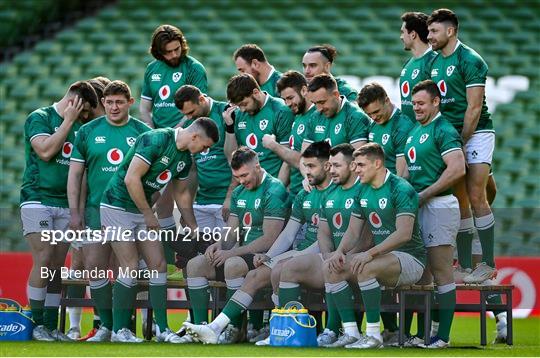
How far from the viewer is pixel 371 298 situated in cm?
763

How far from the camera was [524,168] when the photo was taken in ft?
49.9

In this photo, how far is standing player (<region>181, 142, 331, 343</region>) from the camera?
317 inches

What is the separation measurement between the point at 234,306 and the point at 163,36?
234 cm

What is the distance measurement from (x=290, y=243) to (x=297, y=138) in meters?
0.88

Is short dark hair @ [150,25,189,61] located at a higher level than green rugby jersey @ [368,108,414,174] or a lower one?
higher

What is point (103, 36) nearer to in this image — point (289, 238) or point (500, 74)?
point (500, 74)

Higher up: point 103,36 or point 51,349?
point 103,36

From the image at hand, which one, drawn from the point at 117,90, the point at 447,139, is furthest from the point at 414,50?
the point at 117,90

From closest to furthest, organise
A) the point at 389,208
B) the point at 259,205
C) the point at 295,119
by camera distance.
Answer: the point at 389,208 → the point at 259,205 → the point at 295,119

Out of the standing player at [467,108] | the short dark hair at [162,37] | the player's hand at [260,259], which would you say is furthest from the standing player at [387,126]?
the short dark hair at [162,37]

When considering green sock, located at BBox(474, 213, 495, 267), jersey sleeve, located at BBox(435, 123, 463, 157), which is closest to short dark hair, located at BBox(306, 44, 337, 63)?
jersey sleeve, located at BBox(435, 123, 463, 157)

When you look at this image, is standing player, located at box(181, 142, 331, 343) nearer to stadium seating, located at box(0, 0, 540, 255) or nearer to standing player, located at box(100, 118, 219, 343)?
standing player, located at box(100, 118, 219, 343)

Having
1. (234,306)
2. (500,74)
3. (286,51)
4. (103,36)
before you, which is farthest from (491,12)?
(234,306)

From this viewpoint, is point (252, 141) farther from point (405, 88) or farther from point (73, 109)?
point (73, 109)
